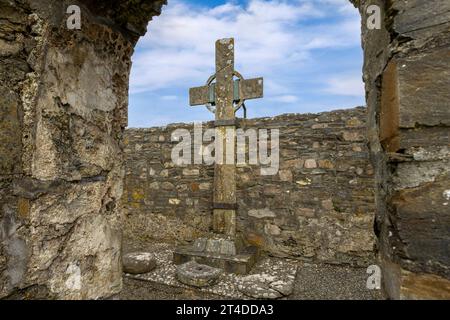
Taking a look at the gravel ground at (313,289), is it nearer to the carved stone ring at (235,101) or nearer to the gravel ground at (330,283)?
the gravel ground at (330,283)

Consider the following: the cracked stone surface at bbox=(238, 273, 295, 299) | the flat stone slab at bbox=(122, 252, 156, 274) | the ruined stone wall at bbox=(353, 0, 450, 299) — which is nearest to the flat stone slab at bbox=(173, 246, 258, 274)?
the cracked stone surface at bbox=(238, 273, 295, 299)

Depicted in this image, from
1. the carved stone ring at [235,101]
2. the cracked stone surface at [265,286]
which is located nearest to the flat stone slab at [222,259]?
the cracked stone surface at [265,286]

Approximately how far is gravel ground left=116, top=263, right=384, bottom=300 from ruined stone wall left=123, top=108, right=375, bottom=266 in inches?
13.4

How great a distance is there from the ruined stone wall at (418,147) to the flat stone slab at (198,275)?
2.62 m

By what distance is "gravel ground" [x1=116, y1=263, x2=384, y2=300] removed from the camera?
3252 millimetres

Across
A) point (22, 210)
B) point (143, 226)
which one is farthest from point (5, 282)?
point (143, 226)

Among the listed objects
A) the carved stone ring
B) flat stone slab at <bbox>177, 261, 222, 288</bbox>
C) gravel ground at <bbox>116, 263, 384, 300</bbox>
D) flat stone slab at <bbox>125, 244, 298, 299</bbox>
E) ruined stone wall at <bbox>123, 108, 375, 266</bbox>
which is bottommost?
gravel ground at <bbox>116, 263, 384, 300</bbox>

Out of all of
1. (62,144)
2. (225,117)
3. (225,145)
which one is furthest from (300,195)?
(62,144)

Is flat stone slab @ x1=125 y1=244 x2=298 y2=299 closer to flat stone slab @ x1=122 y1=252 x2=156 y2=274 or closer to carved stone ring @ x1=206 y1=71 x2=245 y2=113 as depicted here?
flat stone slab @ x1=122 y1=252 x2=156 y2=274

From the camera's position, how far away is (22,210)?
3.42 feet

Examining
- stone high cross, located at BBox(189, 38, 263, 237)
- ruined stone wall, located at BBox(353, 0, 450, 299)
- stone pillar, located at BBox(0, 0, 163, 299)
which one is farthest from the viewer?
stone high cross, located at BBox(189, 38, 263, 237)

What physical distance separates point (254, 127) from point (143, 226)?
101 inches

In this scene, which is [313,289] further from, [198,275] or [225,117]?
[225,117]
